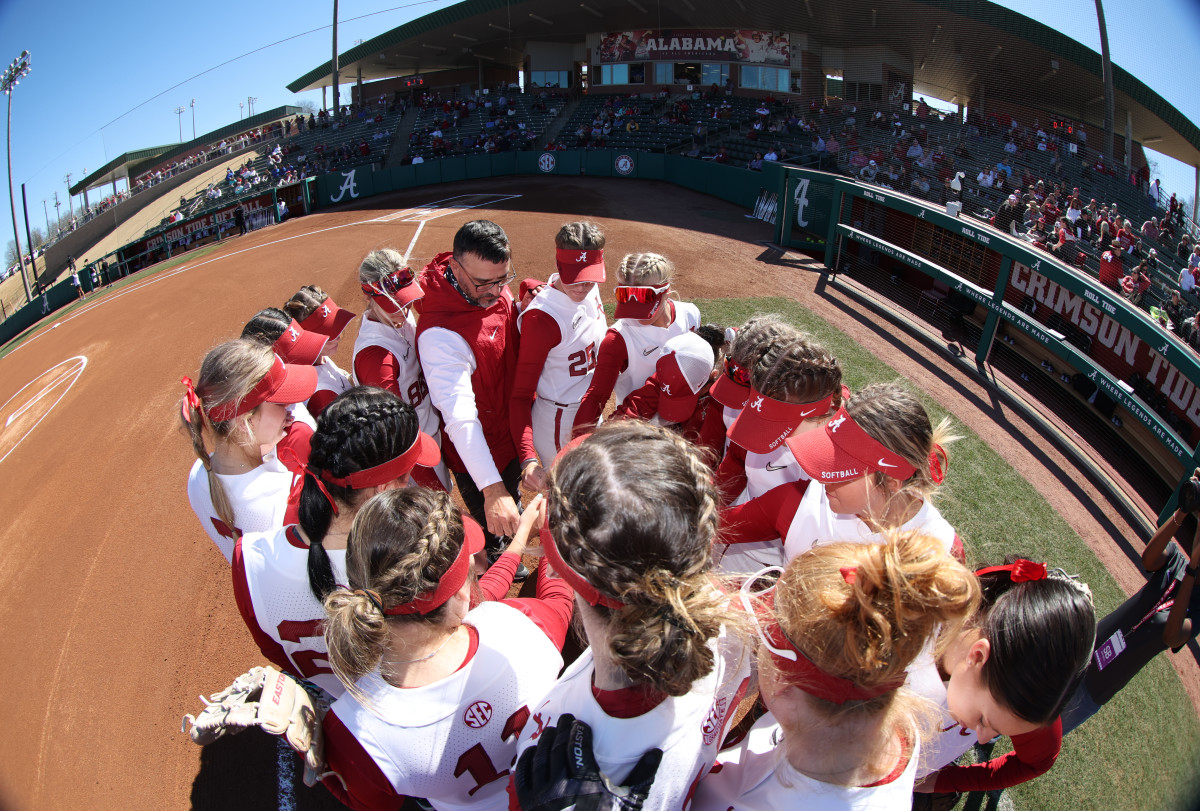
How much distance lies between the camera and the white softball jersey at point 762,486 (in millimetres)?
2746

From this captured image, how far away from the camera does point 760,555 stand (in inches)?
108

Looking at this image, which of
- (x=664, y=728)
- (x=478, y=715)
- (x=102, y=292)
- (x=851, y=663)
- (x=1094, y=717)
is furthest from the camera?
(x=102, y=292)

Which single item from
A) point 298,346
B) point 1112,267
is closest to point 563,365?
point 298,346

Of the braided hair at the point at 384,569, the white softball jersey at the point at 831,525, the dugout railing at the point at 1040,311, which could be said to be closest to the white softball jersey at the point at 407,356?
the braided hair at the point at 384,569

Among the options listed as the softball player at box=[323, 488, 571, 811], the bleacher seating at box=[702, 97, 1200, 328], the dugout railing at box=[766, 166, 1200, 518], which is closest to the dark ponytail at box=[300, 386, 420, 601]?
the softball player at box=[323, 488, 571, 811]

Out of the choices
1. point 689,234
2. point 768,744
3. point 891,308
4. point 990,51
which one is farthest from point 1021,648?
point 990,51

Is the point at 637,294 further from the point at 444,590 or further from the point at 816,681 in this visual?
the point at 816,681

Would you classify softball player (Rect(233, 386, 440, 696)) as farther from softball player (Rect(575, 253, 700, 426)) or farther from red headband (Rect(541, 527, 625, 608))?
softball player (Rect(575, 253, 700, 426))

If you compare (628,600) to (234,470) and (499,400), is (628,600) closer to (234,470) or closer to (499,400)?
(234,470)

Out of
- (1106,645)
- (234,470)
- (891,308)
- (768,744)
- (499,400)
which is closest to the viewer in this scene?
(768,744)

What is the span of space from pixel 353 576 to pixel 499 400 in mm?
2109

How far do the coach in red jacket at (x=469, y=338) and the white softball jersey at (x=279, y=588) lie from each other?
35.4 inches

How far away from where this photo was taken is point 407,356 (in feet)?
12.2

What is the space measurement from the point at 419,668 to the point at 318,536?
0.71 meters
